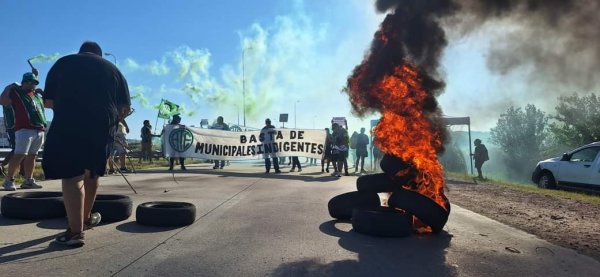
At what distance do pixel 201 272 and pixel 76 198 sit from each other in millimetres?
1533

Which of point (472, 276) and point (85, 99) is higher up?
point (85, 99)

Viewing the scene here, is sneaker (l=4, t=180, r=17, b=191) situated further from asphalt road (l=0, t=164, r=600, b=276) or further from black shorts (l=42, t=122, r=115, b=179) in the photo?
black shorts (l=42, t=122, r=115, b=179)

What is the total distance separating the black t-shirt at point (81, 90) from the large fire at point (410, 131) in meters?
3.34

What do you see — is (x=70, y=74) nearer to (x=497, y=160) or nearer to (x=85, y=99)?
(x=85, y=99)

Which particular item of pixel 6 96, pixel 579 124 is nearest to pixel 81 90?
pixel 6 96

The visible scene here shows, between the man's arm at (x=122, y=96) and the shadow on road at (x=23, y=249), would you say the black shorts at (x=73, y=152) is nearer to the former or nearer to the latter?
the man's arm at (x=122, y=96)

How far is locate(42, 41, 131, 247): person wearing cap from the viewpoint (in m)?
4.05

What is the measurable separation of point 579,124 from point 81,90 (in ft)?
137

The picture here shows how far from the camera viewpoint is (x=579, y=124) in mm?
36750

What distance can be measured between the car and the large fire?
33.3 feet

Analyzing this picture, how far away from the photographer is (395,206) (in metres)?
5.14

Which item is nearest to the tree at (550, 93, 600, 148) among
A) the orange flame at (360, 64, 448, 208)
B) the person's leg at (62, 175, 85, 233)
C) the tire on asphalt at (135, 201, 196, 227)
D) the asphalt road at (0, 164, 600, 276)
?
the orange flame at (360, 64, 448, 208)

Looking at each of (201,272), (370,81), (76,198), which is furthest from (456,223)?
(76,198)

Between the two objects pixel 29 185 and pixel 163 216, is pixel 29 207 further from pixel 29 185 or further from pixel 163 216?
pixel 29 185
